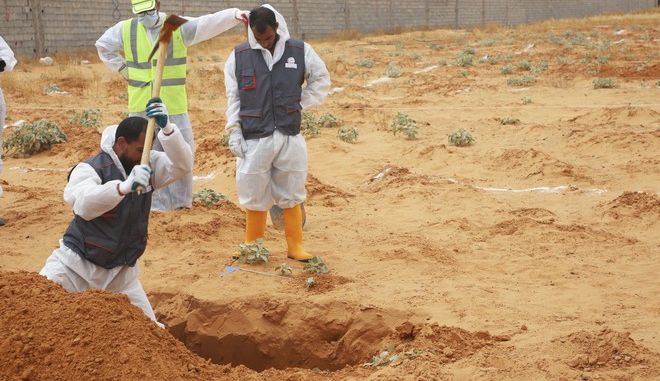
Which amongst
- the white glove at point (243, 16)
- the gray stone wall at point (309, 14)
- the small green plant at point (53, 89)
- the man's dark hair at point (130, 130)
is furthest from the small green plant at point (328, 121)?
the gray stone wall at point (309, 14)

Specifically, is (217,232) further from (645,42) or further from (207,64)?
(645,42)

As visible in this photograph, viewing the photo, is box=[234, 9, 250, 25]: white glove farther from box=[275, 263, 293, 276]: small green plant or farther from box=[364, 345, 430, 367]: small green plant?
box=[364, 345, 430, 367]: small green plant

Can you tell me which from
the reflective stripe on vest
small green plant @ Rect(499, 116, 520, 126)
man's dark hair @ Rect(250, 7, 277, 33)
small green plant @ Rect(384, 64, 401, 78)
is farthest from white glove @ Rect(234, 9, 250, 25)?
small green plant @ Rect(384, 64, 401, 78)

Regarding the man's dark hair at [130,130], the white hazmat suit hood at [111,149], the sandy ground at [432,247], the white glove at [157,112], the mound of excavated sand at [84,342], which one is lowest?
the sandy ground at [432,247]

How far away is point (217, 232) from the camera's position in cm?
776

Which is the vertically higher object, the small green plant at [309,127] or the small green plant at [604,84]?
the small green plant at [309,127]

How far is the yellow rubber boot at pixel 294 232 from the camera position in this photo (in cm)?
675

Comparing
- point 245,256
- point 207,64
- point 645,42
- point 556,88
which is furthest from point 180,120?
point 645,42

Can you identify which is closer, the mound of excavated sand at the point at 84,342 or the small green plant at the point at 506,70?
the mound of excavated sand at the point at 84,342

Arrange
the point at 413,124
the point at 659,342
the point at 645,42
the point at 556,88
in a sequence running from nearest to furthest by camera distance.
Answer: the point at 659,342 < the point at 413,124 < the point at 556,88 < the point at 645,42

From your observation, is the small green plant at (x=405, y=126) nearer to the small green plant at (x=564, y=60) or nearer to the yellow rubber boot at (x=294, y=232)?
the yellow rubber boot at (x=294, y=232)

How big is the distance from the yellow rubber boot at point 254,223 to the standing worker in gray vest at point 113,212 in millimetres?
1717

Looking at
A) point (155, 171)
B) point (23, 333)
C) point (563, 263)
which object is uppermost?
point (155, 171)

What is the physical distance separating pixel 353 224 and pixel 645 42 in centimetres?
2133
